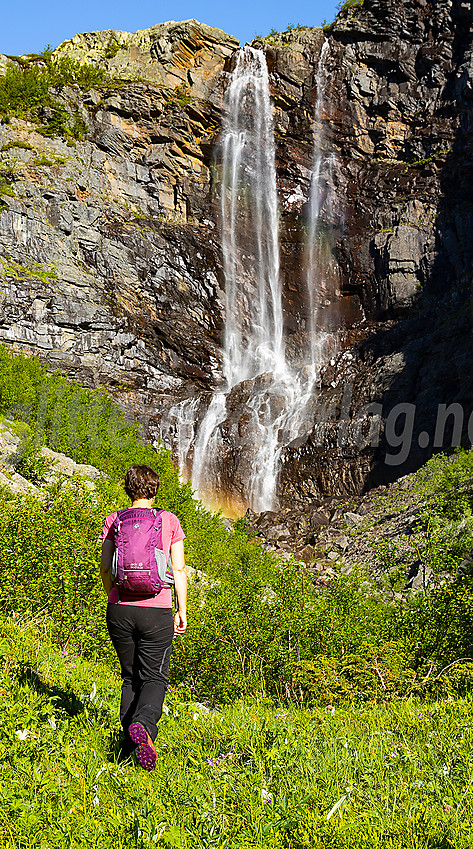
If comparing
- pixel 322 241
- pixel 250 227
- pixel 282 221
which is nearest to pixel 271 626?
pixel 322 241

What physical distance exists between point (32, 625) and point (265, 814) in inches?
151

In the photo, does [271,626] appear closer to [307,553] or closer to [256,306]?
[307,553]

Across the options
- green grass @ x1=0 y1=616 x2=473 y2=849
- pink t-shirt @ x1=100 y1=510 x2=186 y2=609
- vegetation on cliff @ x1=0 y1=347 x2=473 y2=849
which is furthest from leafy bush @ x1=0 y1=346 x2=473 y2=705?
pink t-shirt @ x1=100 y1=510 x2=186 y2=609

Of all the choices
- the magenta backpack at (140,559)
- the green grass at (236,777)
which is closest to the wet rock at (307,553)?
the green grass at (236,777)

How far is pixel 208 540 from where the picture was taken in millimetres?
16141

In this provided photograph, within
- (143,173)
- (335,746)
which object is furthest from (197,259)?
(335,746)

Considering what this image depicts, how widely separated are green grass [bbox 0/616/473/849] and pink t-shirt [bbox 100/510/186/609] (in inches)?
32.8

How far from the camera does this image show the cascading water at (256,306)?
1156 inches

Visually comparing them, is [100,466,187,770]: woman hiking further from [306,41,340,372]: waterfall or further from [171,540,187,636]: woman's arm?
[306,41,340,372]: waterfall

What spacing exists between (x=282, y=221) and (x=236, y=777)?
38743 mm

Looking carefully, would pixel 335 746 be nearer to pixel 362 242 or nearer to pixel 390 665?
pixel 390 665

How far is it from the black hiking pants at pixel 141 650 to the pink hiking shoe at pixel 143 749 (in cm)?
26

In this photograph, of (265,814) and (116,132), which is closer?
(265,814)

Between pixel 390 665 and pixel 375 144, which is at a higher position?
pixel 375 144
